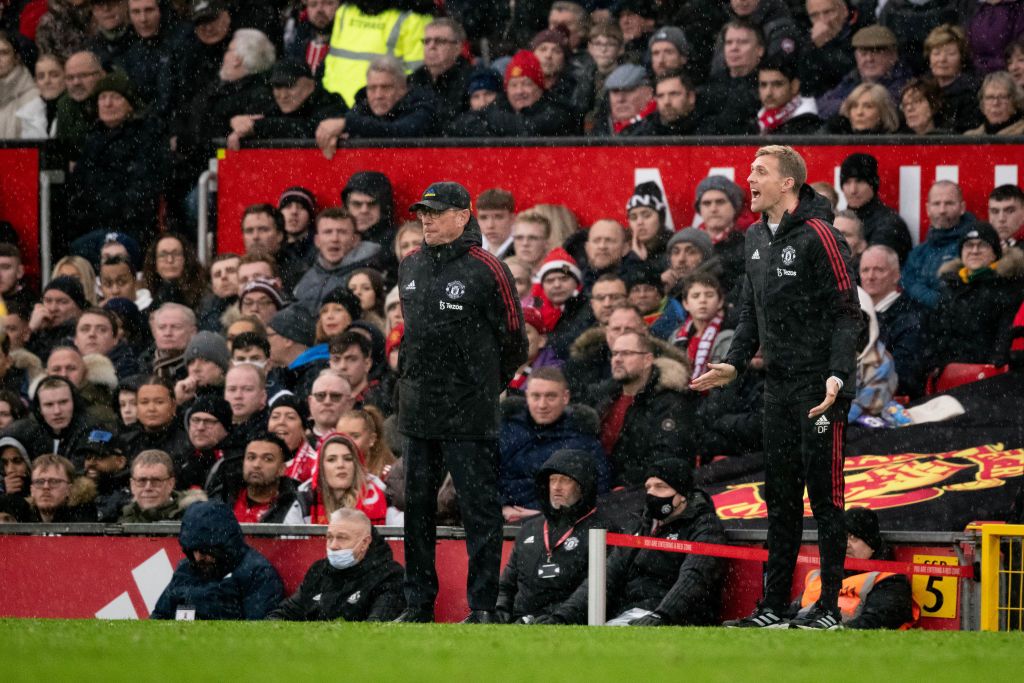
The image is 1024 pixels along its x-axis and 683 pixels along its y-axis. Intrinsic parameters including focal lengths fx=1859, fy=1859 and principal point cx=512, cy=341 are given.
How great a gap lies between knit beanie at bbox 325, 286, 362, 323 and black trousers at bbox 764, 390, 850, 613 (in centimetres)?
560

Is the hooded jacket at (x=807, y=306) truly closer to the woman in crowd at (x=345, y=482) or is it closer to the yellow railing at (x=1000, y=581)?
the yellow railing at (x=1000, y=581)

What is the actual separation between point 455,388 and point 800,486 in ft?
5.71

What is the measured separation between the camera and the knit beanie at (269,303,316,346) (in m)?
14.4

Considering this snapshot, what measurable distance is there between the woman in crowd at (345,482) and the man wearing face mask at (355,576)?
0.86 m

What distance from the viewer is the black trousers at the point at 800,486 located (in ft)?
28.9

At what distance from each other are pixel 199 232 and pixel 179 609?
20.7 ft

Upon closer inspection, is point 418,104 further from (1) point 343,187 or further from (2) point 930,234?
(2) point 930,234

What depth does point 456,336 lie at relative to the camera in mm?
9109

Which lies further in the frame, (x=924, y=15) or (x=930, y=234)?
(x=924, y=15)

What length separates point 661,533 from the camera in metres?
10.4

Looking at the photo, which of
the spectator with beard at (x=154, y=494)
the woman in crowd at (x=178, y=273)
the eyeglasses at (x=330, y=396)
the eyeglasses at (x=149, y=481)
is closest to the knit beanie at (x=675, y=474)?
the eyeglasses at (x=330, y=396)

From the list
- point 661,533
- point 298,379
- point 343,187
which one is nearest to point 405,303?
point 661,533

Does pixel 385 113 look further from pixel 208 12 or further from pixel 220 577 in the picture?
pixel 220 577

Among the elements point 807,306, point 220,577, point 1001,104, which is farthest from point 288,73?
point 807,306
